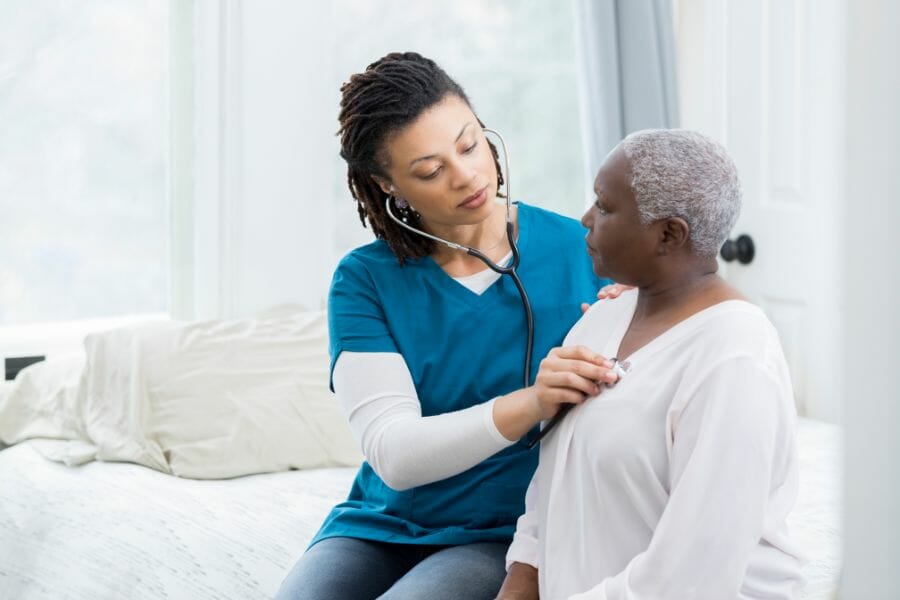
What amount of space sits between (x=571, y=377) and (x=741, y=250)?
6.56 ft

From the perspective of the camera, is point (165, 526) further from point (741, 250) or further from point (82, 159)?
point (741, 250)

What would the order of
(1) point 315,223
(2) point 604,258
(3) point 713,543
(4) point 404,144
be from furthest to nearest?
(1) point 315,223 < (4) point 404,144 < (2) point 604,258 < (3) point 713,543

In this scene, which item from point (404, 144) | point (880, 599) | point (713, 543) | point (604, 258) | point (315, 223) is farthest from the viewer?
point (315, 223)

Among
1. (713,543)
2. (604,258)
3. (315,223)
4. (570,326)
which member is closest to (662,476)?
(713,543)

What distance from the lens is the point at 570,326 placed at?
5.14 feet

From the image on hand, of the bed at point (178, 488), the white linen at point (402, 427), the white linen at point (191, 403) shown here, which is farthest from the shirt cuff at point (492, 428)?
the white linen at point (191, 403)

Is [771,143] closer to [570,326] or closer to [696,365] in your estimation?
[570,326]

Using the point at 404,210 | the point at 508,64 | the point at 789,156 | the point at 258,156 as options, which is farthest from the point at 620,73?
the point at 404,210

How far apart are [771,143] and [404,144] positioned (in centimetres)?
175

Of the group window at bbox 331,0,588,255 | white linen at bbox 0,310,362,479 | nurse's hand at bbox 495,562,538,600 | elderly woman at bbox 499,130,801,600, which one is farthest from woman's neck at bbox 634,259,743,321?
window at bbox 331,0,588,255

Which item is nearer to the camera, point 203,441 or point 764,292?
point 203,441

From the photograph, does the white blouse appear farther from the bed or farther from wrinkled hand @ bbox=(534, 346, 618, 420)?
the bed

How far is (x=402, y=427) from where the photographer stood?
143 centimetres

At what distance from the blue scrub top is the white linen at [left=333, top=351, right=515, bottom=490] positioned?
1.3 inches
